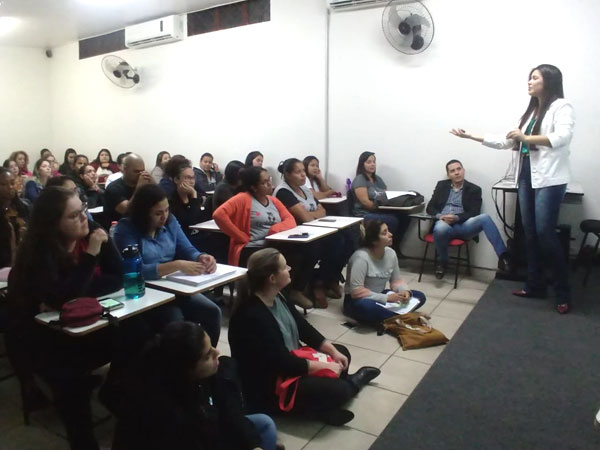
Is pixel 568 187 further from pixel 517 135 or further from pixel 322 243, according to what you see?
pixel 322 243

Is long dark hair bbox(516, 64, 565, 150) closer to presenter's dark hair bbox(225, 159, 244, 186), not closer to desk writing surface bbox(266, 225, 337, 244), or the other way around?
desk writing surface bbox(266, 225, 337, 244)

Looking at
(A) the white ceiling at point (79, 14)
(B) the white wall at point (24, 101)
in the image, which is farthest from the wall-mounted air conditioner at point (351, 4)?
(B) the white wall at point (24, 101)

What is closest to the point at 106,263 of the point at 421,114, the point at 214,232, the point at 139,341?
the point at 139,341

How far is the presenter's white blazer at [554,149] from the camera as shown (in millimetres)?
3191

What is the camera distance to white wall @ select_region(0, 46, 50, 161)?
8023 mm

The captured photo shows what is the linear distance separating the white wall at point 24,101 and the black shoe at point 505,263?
7.76 meters

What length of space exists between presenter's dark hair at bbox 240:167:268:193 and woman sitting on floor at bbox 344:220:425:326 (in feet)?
2.82

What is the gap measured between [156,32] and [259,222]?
4.16m

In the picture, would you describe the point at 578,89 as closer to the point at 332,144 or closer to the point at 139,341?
the point at 332,144

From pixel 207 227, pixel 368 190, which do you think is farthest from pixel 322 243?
pixel 368 190

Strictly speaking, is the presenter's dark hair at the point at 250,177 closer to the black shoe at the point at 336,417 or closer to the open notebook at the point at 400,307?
the open notebook at the point at 400,307

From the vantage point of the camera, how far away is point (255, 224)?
353 centimetres

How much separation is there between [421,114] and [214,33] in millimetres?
2945

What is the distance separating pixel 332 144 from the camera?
5.39 m
